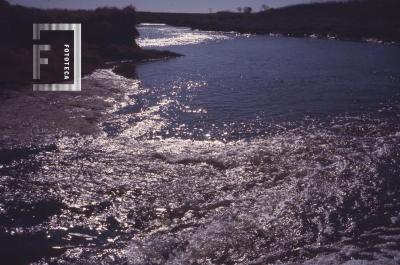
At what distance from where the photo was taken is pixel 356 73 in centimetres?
2836

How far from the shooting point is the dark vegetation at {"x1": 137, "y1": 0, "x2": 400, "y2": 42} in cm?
6012

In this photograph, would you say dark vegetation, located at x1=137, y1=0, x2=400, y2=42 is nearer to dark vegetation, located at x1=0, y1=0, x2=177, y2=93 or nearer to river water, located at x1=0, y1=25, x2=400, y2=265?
dark vegetation, located at x1=0, y1=0, x2=177, y2=93

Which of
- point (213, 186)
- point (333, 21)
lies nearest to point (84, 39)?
point (213, 186)

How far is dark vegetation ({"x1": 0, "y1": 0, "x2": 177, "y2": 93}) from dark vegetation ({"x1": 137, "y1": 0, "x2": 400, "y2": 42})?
108ft

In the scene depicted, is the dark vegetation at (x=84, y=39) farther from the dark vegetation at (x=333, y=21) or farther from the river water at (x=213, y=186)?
the dark vegetation at (x=333, y=21)

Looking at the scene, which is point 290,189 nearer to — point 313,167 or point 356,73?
point 313,167

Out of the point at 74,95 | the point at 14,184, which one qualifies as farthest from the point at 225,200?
the point at 74,95

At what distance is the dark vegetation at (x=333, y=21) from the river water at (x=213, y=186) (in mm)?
41941

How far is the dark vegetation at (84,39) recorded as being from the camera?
76.6 feet

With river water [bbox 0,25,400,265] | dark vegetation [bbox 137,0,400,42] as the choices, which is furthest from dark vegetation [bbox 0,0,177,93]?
A: dark vegetation [bbox 137,0,400,42]

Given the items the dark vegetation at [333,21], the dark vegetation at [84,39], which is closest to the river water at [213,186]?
the dark vegetation at [84,39]

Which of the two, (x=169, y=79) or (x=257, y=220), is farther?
(x=169, y=79)

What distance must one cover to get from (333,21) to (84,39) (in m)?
54.4

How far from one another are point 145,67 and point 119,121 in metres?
16.7
